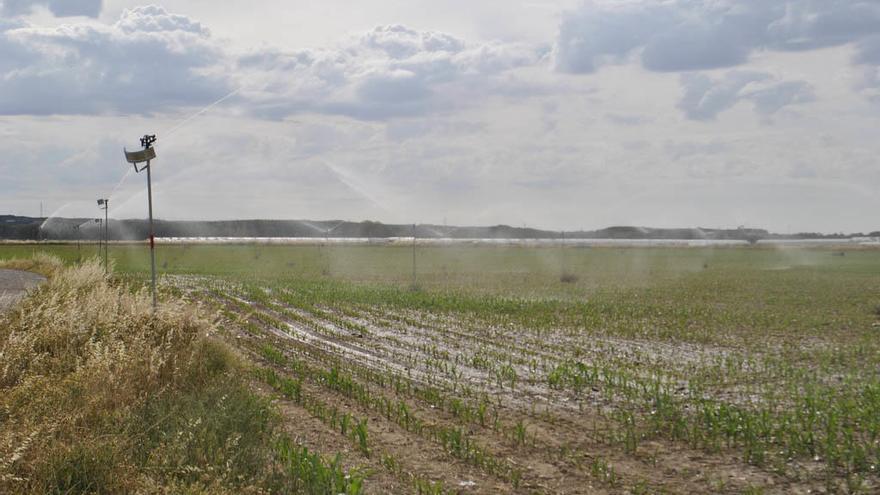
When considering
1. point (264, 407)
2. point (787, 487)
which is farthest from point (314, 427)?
point (787, 487)

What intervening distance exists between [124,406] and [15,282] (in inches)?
814

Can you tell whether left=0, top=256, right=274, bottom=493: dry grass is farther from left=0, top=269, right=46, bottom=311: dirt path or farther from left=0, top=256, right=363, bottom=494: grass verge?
left=0, top=269, right=46, bottom=311: dirt path

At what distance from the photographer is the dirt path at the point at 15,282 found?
2121 cm

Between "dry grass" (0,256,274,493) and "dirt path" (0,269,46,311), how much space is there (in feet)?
20.6

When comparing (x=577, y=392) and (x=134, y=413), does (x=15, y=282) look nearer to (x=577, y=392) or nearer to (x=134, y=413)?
(x=134, y=413)

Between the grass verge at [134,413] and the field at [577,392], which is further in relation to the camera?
the field at [577,392]

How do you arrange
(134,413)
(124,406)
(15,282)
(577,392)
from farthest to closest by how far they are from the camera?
(15,282) → (577,392) → (124,406) → (134,413)

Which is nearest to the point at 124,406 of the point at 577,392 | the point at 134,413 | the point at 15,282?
the point at 134,413

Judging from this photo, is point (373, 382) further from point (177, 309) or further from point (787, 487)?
point (787, 487)

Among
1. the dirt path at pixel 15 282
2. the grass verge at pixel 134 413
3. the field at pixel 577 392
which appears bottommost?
the field at pixel 577 392

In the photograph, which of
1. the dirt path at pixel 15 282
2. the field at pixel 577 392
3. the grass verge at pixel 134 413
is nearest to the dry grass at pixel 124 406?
the grass verge at pixel 134 413

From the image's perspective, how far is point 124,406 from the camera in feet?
32.3

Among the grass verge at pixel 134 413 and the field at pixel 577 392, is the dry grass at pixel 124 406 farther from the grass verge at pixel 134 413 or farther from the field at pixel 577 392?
the field at pixel 577 392

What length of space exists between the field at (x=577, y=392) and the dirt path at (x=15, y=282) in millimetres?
5455
